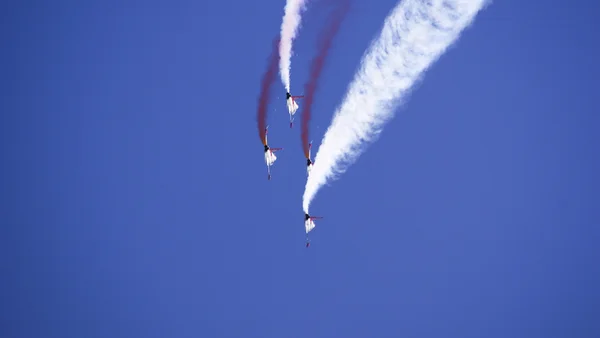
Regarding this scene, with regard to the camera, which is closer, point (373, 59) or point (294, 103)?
point (373, 59)

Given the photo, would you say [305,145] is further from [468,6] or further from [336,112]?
[468,6]

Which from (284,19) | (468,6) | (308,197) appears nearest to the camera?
(468,6)

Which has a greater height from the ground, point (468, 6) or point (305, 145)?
point (468, 6)

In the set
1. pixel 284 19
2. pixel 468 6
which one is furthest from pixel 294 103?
pixel 468 6

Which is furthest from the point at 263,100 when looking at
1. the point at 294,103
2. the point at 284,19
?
the point at 284,19

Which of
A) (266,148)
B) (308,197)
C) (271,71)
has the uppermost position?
(271,71)

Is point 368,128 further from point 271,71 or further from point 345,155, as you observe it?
point 271,71

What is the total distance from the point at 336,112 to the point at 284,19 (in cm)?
247

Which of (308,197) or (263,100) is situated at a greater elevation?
(263,100)

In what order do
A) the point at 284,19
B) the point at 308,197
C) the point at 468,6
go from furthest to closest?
1. the point at 308,197
2. the point at 284,19
3. the point at 468,6

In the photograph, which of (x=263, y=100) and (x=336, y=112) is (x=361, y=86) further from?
(x=263, y=100)

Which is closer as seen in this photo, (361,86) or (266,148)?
(361,86)

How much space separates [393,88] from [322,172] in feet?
8.67

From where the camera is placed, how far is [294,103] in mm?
20156
